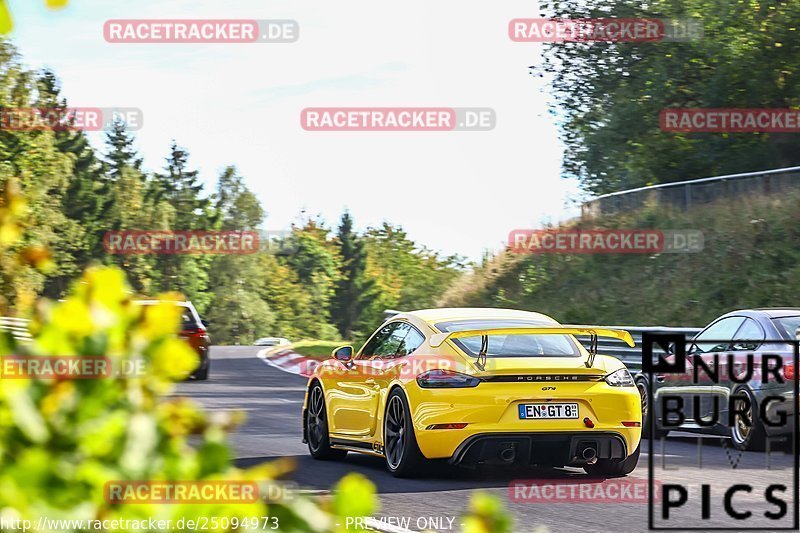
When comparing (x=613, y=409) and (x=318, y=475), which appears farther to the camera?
(x=318, y=475)

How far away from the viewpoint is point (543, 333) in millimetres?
10234

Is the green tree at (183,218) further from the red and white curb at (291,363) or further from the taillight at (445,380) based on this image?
the taillight at (445,380)

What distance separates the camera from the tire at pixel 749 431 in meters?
13.1

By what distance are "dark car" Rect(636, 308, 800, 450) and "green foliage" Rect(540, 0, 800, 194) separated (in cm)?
2173

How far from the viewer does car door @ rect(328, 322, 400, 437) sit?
11.4m

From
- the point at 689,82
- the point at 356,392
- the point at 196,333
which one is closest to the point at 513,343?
the point at 356,392

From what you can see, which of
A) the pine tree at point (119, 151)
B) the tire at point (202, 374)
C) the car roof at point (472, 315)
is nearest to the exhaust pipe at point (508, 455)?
the car roof at point (472, 315)

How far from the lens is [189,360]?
2.10 metres

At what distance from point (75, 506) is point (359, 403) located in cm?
969

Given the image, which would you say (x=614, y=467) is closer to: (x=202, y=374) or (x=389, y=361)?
(x=389, y=361)

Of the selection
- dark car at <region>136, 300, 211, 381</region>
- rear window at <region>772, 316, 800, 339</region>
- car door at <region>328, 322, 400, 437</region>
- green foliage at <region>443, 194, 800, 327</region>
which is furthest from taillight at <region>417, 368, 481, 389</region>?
green foliage at <region>443, 194, 800, 327</region>

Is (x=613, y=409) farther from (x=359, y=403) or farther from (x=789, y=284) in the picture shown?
(x=789, y=284)

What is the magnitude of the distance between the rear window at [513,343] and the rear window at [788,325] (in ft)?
10.6

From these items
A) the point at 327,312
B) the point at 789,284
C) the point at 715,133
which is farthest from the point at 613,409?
the point at 327,312
